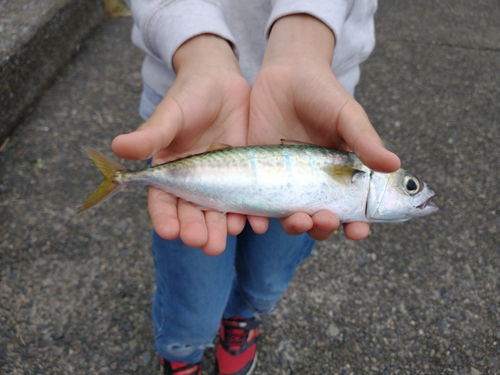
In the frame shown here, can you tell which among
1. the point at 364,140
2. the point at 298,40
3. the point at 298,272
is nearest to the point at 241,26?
the point at 298,40

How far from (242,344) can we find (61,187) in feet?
5.70

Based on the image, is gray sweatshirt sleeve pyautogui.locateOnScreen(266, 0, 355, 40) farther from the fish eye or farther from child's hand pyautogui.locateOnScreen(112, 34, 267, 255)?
the fish eye

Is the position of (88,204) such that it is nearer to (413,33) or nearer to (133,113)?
(133,113)

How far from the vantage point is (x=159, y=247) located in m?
1.82

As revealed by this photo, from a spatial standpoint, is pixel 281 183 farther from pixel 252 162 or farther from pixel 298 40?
pixel 298 40

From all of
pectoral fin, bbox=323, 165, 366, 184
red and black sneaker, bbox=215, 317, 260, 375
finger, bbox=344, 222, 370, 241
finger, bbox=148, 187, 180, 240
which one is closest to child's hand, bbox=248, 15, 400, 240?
finger, bbox=344, 222, 370, 241

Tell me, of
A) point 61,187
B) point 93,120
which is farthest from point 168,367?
point 93,120

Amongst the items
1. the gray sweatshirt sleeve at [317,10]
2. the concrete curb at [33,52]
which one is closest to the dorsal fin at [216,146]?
the gray sweatshirt sleeve at [317,10]

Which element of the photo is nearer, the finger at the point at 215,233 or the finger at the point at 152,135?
the finger at the point at 152,135

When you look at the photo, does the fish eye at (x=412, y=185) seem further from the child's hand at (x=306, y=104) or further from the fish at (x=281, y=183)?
the child's hand at (x=306, y=104)

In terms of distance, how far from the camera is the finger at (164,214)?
1494 mm

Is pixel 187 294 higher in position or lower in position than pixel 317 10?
lower

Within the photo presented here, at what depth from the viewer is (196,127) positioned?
1.76 metres

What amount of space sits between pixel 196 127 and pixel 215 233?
48cm
